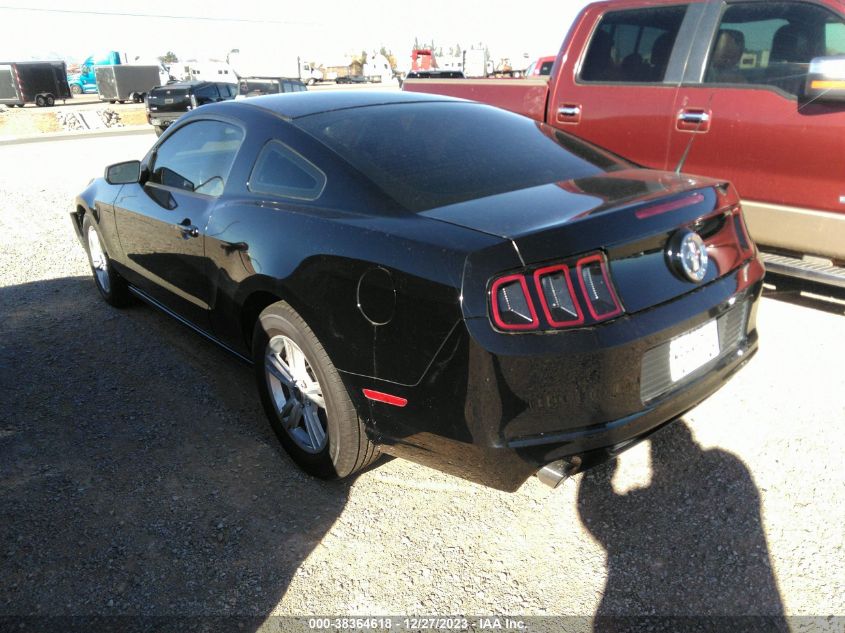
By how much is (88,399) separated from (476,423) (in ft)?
8.33

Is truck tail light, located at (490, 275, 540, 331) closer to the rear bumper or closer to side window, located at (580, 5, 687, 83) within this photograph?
the rear bumper

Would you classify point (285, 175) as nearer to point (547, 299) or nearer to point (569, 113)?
point (547, 299)

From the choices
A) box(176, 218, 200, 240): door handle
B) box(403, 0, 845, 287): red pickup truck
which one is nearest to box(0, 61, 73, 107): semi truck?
box(403, 0, 845, 287): red pickup truck

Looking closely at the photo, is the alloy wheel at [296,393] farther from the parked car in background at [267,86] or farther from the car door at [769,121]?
the parked car in background at [267,86]

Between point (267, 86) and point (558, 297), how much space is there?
83.3 feet

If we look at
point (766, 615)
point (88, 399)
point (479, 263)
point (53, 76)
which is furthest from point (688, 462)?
point (53, 76)

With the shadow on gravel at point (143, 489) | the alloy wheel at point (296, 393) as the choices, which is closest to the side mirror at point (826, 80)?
the alloy wheel at point (296, 393)

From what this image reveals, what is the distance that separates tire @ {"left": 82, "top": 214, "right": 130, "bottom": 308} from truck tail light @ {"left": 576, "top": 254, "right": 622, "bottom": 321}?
12.3ft

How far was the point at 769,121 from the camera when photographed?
425 cm

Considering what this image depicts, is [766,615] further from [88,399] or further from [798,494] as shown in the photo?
[88,399]

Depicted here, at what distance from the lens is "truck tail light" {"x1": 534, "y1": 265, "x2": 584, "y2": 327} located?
207 centimetres

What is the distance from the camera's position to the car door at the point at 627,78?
4754mm

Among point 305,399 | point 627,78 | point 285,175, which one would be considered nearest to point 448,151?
point 285,175

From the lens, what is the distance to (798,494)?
8.93 feet
